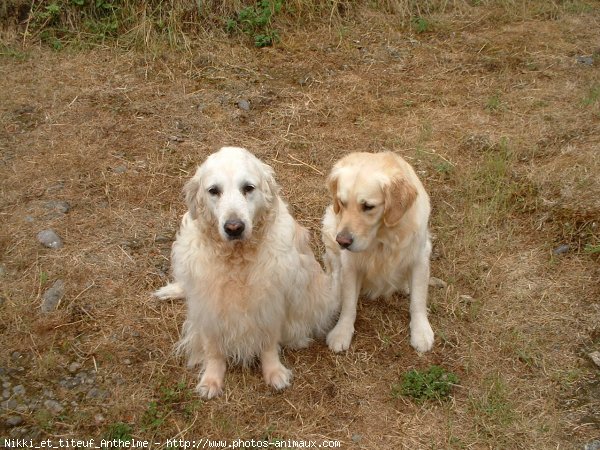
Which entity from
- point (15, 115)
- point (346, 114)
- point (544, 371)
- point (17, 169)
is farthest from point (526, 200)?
point (15, 115)

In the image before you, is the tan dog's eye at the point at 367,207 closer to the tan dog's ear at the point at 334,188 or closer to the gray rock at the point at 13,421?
the tan dog's ear at the point at 334,188

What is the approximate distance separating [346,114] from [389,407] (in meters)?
2.82

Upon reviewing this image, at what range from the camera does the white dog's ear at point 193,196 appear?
2709 mm

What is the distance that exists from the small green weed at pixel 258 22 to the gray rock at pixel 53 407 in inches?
154

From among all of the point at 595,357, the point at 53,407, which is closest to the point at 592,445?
the point at 595,357

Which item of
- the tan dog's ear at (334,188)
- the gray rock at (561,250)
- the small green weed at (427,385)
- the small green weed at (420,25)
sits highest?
the tan dog's ear at (334,188)

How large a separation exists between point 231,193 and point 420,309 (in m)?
1.26

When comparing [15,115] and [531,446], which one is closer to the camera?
Result: [531,446]

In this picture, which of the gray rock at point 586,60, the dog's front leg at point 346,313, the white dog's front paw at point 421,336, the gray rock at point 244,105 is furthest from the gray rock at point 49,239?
the gray rock at point 586,60

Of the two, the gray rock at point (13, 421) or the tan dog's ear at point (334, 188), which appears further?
the tan dog's ear at point (334, 188)

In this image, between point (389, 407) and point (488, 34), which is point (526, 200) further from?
point (488, 34)

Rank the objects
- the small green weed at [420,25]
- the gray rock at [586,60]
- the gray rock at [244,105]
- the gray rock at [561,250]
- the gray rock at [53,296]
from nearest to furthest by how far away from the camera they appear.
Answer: the gray rock at [53,296] → the gray rock at [561,250] → the gray rock at [244,105] → the gray rock at [586,60] → the small green weed at [420,25]

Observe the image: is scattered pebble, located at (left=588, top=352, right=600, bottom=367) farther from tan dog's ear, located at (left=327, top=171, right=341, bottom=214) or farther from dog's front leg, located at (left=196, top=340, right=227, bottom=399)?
dog's front leg, located at (left=196, top=340, right=227, bottom=399)

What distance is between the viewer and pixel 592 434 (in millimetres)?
2617
